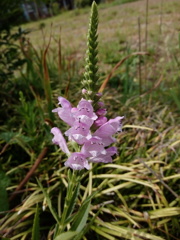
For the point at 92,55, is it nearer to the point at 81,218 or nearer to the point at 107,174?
the point at 81,218

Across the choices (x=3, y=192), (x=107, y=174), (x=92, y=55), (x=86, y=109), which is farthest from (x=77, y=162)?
(x=107, y=174)

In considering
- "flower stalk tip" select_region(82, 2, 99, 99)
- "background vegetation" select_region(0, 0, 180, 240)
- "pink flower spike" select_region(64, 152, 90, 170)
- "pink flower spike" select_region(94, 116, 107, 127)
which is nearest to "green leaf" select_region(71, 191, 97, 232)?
"background vegetation" select_region(0, 0, 180, 240)

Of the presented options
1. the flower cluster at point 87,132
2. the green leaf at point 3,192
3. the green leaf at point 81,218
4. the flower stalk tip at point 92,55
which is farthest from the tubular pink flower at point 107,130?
the green leaf at point 3,192

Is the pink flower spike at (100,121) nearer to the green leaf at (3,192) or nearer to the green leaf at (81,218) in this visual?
the green leaf at (81,218)

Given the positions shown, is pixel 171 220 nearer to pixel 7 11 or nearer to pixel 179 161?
pixel 179 161

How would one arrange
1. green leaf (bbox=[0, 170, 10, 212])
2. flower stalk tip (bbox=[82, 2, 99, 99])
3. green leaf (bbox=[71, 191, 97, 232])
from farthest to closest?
green leaf (bbox=[0, 170, 10, 212]) → green leaf (bbox=[71, 191, 97, 232]) → flower stalk tip (bbox=[82, 2, 99, 99])

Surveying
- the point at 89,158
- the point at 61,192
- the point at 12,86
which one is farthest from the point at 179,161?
the point at 12,86

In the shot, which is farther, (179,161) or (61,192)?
(179,161)

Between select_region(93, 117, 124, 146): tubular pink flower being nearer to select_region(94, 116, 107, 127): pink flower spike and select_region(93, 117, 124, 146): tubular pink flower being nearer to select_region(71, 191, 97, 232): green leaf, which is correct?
select_region(94, 116, 107, 127): pink flower spike
